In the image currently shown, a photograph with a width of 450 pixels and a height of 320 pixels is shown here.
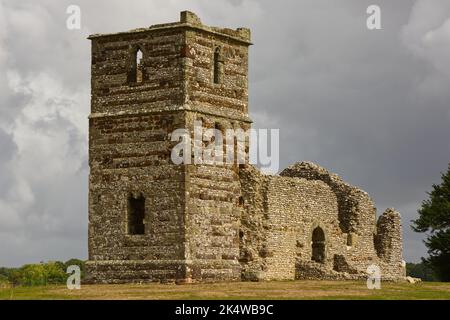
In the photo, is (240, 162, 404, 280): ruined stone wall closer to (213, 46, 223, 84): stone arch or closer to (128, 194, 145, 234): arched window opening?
(213, 46, 223, 84): stone arch

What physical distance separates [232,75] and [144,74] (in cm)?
314

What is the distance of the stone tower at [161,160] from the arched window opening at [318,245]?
464 cm

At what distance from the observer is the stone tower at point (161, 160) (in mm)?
42875

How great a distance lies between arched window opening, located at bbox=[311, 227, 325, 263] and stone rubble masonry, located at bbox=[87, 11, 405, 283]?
154cm

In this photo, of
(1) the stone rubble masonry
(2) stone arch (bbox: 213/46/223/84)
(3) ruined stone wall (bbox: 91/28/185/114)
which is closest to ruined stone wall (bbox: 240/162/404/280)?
(1) the stone rubble masonry

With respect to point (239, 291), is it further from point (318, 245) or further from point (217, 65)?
point (318, 245)

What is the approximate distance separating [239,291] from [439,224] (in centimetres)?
2330

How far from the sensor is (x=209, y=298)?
3534 cm

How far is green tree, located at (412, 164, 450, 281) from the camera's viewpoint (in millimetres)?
58875

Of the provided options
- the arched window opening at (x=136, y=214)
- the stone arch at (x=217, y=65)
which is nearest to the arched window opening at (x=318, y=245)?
the stone arch at (x=217, y=65)

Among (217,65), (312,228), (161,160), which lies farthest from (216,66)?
(312,228)

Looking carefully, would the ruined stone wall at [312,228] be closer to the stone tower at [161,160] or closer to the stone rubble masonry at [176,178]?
the stone rubble masonry at [176,178]

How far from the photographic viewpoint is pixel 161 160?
142 ft
